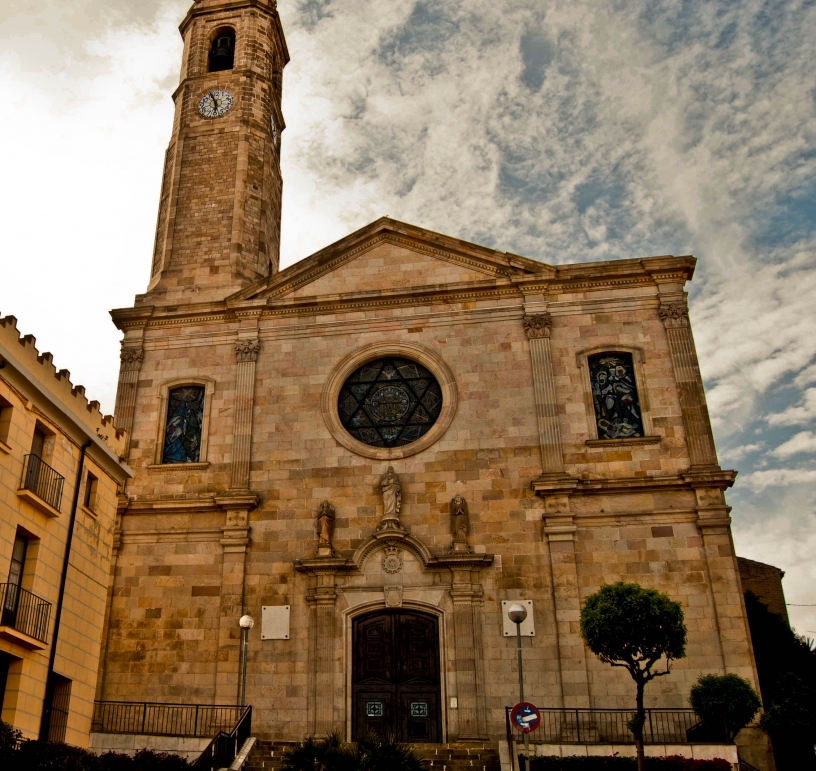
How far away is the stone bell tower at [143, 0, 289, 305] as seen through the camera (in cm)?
2967

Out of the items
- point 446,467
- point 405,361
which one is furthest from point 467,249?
point 446,467

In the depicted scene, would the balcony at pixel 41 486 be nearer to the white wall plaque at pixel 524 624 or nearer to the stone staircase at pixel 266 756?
the stone staircase at pixel 266 756

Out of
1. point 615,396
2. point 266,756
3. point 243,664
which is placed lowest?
point 266,756

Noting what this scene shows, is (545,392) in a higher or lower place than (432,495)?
higher

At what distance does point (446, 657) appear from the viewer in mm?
22438

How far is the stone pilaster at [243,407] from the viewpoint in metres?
25.4

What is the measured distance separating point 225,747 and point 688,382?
Answer: 1447 centimetres

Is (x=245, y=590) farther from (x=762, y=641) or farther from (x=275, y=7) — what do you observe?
(x=275, y=7)

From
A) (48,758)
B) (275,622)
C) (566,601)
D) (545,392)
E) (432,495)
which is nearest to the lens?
(48,758)

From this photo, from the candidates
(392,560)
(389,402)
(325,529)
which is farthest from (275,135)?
(392,560)

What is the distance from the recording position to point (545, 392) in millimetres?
25016

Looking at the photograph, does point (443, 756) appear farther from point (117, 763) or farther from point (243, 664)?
point (117, 763)

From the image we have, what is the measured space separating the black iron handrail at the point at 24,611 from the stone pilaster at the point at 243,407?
7122 mm

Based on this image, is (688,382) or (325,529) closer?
(325,529)
